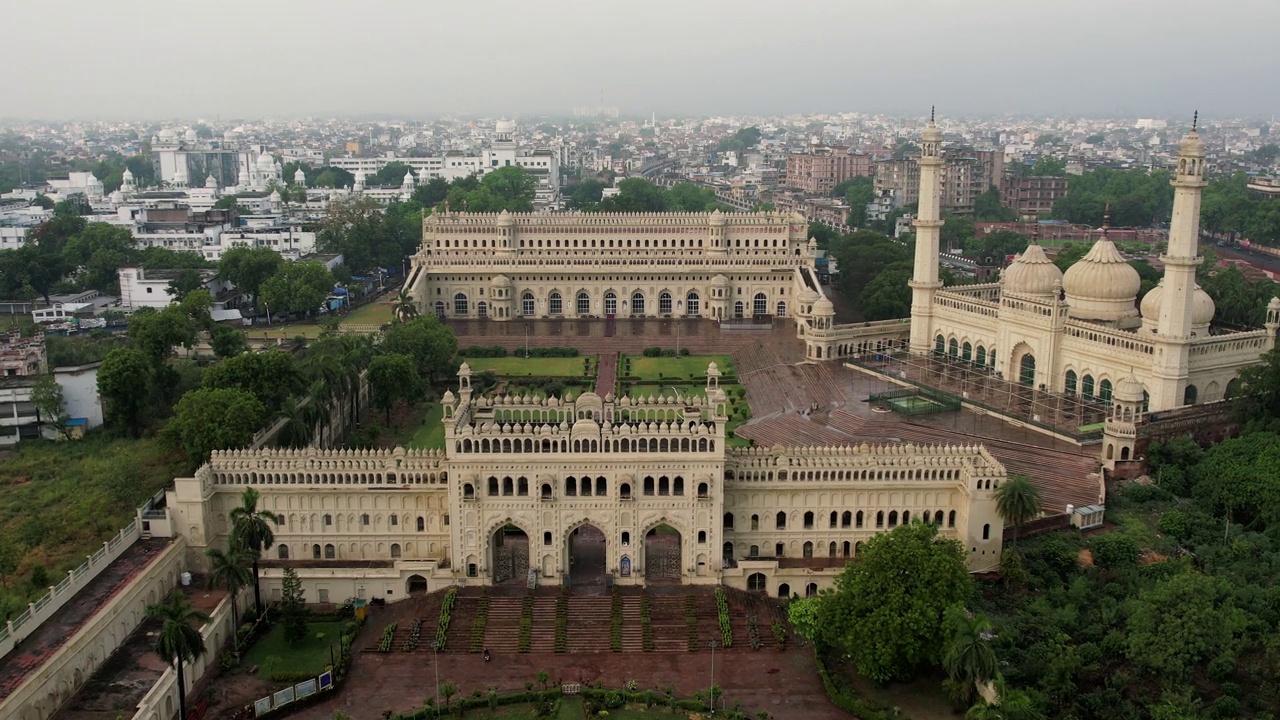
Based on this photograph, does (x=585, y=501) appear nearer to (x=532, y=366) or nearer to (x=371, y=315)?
(x=532, y=366)

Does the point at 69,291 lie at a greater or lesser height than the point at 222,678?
greater

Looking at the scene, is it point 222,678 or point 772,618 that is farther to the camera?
point 772,618

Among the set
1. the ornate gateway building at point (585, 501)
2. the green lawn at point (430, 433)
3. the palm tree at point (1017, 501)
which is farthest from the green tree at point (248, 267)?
the palm tree at point (1017, 501)

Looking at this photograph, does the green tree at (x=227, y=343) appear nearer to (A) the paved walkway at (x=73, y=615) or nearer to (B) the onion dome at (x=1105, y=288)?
(A) the paved walkway at (x=73, y=615)

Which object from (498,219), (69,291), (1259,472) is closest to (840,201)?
(498,219)

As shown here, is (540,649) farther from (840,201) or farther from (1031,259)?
(840,201)

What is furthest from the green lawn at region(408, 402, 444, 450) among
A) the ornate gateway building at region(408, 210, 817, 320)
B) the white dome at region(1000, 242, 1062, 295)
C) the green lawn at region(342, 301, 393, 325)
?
the white dome at region(1000, 242, 1062, 295)
